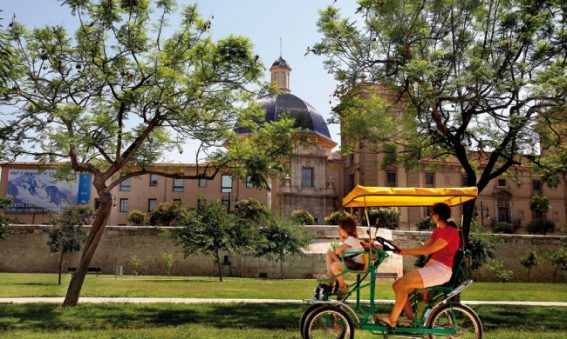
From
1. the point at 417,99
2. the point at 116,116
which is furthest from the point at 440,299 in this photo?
the point at 116,116

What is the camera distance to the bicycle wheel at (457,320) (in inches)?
268

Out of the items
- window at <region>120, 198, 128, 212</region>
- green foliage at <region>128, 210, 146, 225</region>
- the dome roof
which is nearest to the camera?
green foliage at <region>128, 210, 146, 225</region>

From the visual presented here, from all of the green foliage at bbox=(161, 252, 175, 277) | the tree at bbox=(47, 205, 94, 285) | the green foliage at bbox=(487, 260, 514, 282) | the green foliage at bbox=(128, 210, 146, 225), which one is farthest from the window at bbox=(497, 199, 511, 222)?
the tree at bbox=(47, 205, 94, 285)

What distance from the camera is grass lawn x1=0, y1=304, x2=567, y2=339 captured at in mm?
9367

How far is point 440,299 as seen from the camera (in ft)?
22.7

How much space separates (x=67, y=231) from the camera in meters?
32.6

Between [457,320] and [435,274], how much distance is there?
934 mm

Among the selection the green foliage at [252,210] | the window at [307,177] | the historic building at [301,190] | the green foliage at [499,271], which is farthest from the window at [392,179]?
the green foliage at [499,271]

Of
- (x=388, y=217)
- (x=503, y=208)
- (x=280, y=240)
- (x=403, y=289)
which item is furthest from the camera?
(x=503, y=208)

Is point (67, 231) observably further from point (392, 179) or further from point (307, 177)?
point (392, 179)

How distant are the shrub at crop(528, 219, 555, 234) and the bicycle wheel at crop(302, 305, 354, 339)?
58.1m

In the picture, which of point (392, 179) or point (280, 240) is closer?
point (280, 240)

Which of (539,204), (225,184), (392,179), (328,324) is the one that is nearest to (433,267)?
(328,324)

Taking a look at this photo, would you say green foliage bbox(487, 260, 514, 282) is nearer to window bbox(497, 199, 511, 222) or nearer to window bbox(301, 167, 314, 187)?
window bbox(497, 199, 511, 222)
